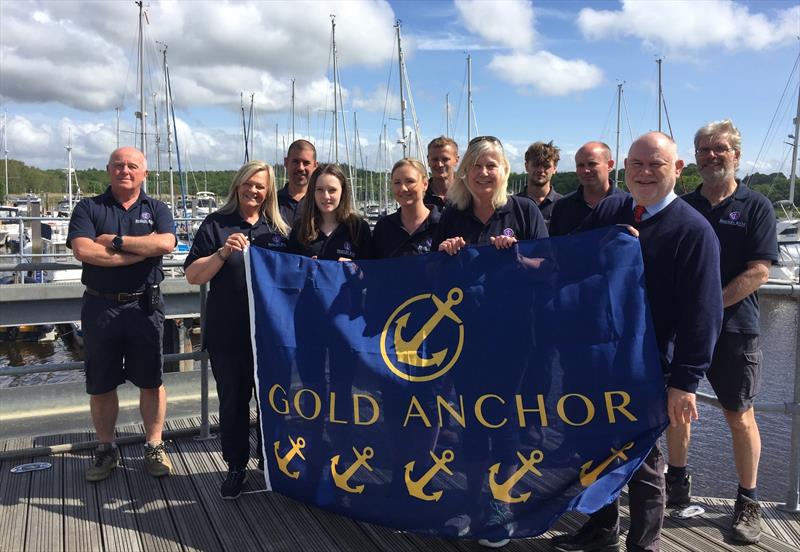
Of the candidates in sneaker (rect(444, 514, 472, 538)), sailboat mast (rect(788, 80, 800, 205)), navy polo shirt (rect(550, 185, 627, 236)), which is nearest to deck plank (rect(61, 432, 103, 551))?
sneaker (rect(444, 514, 472, 538))

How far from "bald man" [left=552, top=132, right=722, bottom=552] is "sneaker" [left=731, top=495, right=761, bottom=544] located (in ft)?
2.46

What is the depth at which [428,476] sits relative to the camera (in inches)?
133

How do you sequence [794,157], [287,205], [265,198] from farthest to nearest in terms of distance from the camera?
[794,157] → [287,205] → [265,198]

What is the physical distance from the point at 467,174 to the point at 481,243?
0.41 m

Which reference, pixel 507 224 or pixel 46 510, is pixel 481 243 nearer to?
pixel 507 224

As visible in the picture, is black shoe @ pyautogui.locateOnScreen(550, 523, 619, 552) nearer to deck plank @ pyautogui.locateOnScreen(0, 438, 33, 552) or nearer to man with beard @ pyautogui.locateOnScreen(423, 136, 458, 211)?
man with beard @ pyautogui.locateOnScreen(423, 136, 458, 211)

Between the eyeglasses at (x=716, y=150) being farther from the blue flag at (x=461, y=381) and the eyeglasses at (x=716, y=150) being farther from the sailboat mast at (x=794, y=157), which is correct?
the sailboat mast at (x=794, y=157)

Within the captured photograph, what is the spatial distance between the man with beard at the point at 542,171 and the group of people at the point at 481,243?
1.81ft

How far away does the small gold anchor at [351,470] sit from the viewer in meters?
3.50

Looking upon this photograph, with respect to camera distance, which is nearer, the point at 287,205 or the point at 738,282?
the point at 738,282

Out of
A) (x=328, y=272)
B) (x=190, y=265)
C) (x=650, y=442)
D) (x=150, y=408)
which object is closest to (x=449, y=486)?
(x=650, y=442)

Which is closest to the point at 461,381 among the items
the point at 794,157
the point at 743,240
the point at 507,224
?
the point at 507,224

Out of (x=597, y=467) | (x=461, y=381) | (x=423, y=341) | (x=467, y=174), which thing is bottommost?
(x=597, y=467)

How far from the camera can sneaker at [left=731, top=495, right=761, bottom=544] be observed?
348 cm
